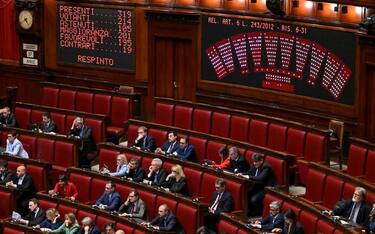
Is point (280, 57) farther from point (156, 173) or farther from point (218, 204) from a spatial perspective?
point (218, 204)

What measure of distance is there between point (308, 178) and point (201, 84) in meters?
2.80

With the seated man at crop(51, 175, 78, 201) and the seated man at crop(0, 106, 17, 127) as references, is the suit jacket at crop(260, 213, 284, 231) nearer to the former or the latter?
the seated man at crop(51, 175, 78, 201)

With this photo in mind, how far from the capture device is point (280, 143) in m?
9.13

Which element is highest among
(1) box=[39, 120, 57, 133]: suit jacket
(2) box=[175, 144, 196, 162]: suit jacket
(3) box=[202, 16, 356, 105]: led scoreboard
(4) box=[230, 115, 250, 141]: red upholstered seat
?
(3) box=[202, 16, 356, 105]: led scoreboard

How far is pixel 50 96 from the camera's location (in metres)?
11.3

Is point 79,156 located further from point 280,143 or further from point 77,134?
point 280,143

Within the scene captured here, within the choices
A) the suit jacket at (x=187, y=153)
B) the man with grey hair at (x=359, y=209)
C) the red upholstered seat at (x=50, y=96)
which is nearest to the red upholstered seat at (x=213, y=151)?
the suit jacket at (x=187, y=153)

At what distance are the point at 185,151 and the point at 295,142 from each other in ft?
3.32

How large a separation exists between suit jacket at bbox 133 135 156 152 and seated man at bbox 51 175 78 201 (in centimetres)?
98

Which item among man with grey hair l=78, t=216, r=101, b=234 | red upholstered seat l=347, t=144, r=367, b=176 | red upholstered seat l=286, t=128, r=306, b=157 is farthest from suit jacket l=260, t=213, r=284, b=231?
red upholstered seat l=286, t=128, r=306, b=157

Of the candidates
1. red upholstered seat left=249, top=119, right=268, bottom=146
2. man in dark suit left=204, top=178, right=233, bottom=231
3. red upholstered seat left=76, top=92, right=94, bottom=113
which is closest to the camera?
man in dark suit left=204, top=178, right=233, bottom=231

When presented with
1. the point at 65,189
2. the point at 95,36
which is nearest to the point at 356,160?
the point at 65,189

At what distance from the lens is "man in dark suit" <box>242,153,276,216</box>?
816 centimetres

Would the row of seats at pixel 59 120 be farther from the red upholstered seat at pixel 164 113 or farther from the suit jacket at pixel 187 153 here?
the suit jacket at pixel 187 153
